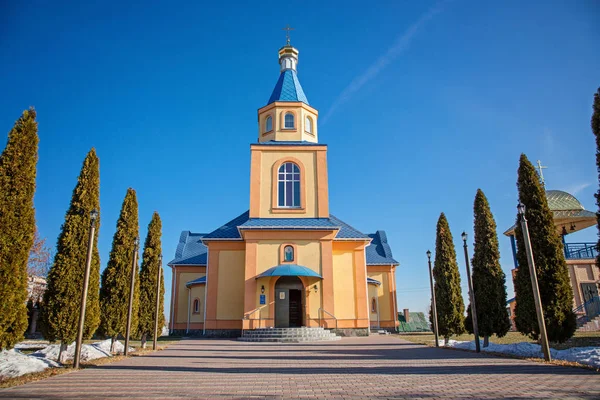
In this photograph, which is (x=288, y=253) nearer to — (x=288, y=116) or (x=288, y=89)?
(x=288, y=116)

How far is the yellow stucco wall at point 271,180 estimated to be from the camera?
26.9 m

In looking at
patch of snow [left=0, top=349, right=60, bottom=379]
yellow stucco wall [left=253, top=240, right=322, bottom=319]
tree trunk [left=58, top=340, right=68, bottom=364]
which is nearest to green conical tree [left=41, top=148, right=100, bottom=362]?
tree trunk [left=58, top=340, right=68, bottom=364]

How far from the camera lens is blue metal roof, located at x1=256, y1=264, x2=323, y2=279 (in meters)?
23.5

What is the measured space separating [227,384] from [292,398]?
6.78 ft

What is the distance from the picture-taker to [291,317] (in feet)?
82.5

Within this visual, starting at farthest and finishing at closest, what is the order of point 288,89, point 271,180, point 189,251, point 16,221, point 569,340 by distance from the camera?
point 189,251 → point 288,89 → point 271,180 → point 569,340 → point 16,221

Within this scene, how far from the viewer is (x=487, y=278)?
15711 mm

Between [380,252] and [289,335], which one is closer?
[289,335]

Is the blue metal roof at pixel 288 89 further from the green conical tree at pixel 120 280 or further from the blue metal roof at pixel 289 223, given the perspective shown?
the green conical tree at pixel 120 280

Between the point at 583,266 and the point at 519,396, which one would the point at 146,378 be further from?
the point at 583,266

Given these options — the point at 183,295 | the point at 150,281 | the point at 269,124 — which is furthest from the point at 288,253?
the point at 183,295

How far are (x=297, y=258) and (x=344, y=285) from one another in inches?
156

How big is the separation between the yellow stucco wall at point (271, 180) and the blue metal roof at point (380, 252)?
36.0ft

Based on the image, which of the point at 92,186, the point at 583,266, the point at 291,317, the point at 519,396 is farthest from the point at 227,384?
the point at 583,266
